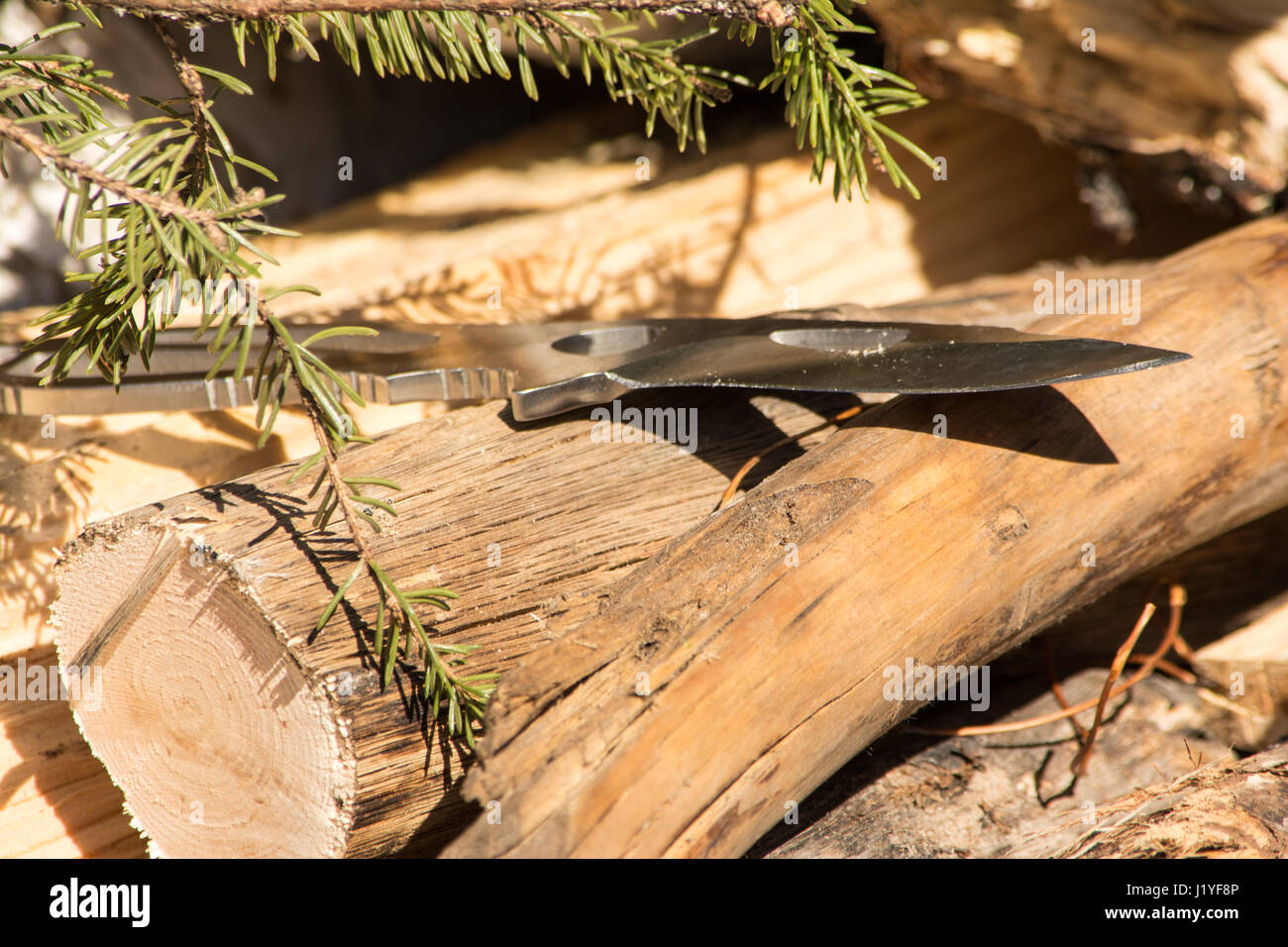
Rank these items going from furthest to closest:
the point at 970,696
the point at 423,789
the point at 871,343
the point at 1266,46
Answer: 1. the point at 1266,46
2. the point at 970,696
3. the point at 871,343
4. the point at 423,789

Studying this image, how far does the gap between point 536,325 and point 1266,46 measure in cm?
139

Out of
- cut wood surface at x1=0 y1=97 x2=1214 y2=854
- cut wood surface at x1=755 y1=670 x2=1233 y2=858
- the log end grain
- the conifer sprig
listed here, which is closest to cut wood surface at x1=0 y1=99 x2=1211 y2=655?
cut wood surface at x1=0 y1=97 x2=1214 y2=854

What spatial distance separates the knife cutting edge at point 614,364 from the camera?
108 centimetres

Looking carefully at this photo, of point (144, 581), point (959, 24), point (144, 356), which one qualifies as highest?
point (959, 24)

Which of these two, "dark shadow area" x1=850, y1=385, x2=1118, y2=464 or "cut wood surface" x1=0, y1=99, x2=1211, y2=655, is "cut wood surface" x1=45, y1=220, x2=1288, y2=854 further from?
"cut wood surface" x1=0, y1=99, x2=1211, y2=655

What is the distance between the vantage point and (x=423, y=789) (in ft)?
3.40

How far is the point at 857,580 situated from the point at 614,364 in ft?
1.47

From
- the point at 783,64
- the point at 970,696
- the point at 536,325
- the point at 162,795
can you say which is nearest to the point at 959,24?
the point at 783,64

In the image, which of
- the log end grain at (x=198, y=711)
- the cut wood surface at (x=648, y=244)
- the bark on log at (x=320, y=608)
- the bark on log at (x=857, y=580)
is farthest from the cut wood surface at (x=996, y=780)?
the cut wood surface at (x=648, y=244)

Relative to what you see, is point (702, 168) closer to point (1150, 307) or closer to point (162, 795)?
point (1150, 307)

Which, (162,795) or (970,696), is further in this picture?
(970,696)

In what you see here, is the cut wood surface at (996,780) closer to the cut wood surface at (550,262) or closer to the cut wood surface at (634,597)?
the cut wood surface at (634,597)

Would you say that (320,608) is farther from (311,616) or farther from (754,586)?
(754,586)

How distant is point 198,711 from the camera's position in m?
1.08
